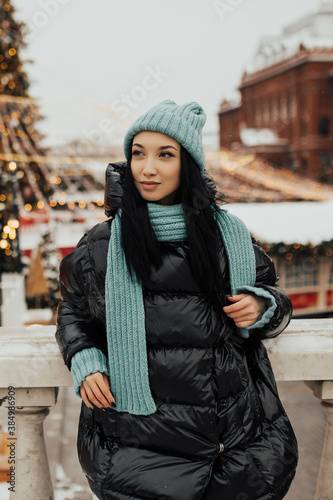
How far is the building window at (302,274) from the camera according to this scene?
790cm

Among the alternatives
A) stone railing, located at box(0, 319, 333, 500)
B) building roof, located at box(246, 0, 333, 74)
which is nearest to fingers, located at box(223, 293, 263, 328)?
stone railing, located at box(0, 319, 333, 500)

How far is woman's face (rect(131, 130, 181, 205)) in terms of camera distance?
121 cm

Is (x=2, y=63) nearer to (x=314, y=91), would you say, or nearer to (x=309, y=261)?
(x=309, y=261)

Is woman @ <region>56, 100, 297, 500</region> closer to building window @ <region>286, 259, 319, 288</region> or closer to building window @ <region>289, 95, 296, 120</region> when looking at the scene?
building window @ <region>286, 259, 319, 288</region>

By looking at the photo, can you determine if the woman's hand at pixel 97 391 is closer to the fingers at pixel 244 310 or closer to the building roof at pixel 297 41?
the fingers at pixel 244 310

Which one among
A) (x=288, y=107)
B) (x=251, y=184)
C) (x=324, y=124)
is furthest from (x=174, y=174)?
(x=288, y=107)

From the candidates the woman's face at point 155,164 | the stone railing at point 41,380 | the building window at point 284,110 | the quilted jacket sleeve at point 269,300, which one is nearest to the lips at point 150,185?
the woman's face at point 155,164

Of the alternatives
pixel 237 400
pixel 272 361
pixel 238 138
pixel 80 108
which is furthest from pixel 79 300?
pixel 238 138

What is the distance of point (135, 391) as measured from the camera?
1.15m

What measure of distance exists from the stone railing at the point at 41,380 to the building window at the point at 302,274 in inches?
255

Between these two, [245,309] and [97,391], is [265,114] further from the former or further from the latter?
[97,391]

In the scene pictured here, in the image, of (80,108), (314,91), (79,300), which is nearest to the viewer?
(79,300)

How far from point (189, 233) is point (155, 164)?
0.21 meters

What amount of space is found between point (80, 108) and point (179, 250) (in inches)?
325
